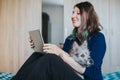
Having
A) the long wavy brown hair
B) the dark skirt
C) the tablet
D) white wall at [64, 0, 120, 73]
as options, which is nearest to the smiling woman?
white wall at [64, 0, 120, 73]

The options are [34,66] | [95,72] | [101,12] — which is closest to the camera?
[34,66]

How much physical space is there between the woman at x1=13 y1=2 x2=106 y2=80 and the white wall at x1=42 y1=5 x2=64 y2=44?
5.00ft

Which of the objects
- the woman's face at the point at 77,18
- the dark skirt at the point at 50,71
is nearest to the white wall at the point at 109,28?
the woman's face at the point at 77,18

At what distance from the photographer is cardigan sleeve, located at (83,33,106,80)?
1309 millimetres

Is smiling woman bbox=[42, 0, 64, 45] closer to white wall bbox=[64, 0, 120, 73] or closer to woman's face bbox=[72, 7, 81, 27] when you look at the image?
white wall bbox=[64, 0, 120, 73]

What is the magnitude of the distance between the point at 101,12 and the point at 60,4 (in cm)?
65

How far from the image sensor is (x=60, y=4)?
313 cm

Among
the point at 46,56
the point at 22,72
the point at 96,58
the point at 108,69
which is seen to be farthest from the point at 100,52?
the point at 108,69

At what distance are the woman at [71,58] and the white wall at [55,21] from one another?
152 cm

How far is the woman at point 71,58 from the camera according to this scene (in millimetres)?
1085

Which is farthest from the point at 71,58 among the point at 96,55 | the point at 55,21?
the point at 55,21

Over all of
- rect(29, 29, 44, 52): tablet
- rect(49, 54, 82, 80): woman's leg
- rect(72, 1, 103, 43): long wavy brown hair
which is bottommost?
rect(49, 54, 82, 80): woman's leg

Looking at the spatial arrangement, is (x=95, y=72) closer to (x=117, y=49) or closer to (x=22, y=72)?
(x=22, y=72)

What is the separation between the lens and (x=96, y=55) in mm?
1337
